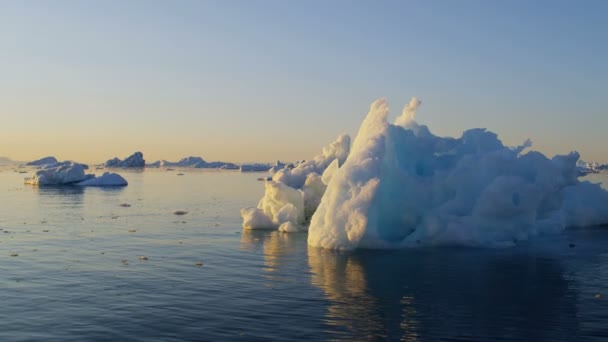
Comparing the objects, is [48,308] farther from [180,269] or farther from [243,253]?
[243,253]

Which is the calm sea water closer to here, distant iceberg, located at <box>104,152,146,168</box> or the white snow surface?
the white snow surface

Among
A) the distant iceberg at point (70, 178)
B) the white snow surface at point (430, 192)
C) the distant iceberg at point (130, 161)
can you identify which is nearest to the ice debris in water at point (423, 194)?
the white snow surface at point (430, 192)

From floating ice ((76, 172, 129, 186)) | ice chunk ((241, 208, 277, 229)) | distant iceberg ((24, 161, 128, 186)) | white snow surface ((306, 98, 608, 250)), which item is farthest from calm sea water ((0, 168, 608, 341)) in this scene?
distant iceberg ((24, 161, 128, 186))

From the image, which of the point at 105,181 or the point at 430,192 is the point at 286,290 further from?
the point at 105,181

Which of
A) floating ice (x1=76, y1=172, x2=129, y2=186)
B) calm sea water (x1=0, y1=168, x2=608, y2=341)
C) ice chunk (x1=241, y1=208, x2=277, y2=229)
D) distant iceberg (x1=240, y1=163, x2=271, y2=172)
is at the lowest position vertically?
calm sea water (x1=0, y1=168, x2=608, y2=341)

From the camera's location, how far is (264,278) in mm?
18688

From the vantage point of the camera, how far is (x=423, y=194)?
1062 inches

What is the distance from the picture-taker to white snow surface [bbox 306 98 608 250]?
2448 cm

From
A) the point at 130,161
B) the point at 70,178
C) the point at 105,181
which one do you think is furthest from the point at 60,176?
the point at 130,161

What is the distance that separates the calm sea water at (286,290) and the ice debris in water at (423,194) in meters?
1.22

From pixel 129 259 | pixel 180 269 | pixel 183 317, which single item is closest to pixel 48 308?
pixel 183 317

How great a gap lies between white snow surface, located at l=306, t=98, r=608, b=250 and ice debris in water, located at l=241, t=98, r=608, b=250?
5 centimetres

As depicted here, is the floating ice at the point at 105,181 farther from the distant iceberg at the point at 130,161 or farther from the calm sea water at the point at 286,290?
the distant iceberg at the point at 130,161

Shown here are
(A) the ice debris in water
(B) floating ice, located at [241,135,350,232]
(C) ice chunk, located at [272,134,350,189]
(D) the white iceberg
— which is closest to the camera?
(A) the ice debris in water
